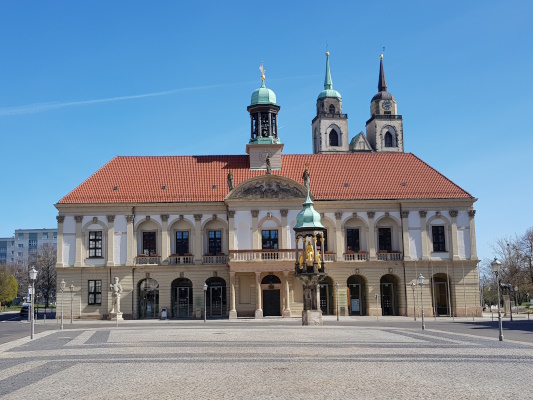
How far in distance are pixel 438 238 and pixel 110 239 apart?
1160 inches

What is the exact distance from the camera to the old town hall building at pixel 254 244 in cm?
5847

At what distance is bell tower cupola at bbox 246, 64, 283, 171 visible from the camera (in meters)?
63.3

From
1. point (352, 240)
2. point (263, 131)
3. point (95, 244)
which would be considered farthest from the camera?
point (263, 131)

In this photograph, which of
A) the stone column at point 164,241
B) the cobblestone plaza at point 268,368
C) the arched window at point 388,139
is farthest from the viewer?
the arched window at point 388,139

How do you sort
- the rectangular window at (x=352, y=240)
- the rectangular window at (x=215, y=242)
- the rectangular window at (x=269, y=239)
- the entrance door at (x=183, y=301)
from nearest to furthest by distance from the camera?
1. the rectangular window at (x=269, y=239)
2. the entrance door at (x=183, y=301)
3. the rectangular window at (x=215, y=242)
4. the rectangular window at (x=352, y=240)

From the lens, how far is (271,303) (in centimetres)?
5800

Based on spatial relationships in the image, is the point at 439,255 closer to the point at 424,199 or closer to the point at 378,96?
the point at 424,199

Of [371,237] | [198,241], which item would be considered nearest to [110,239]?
[198,241]

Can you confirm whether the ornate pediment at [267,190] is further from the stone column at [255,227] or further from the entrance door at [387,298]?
the entrance door at [387,298]

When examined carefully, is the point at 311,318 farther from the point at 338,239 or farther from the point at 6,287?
the point at 6,287

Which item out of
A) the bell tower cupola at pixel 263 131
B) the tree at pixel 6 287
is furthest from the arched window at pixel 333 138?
the tree at pixel 6 287

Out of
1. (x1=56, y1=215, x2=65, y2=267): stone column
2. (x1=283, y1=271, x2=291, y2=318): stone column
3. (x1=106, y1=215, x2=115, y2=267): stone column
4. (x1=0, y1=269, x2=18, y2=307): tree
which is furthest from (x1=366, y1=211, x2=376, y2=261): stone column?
(x1=0, y1=269, x2=18, y2=307): tree

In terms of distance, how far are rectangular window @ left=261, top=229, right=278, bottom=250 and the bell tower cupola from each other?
6894 millimetres

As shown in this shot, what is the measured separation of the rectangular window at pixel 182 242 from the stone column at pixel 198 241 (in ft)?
3.18
